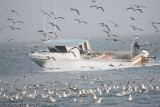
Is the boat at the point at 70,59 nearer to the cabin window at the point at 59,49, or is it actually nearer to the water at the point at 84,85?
the cabin window at the point at 59,49

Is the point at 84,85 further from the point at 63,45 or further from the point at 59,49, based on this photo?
the point at 59,49

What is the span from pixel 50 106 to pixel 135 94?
910 centimetres

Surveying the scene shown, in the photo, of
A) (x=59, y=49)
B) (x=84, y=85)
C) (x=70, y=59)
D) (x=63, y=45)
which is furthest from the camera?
(x=59, y=49)

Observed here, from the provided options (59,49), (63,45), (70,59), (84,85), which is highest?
(63,45)

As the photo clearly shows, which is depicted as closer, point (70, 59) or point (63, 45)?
point (63, 45)

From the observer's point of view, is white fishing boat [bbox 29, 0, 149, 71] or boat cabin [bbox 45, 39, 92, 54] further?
white fishing boat [bbox 29, 0, 149, 71]

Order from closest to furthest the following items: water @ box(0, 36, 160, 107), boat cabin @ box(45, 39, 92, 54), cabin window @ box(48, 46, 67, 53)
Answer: water @ box(0, 36, 160, 107) → boat cabin @ box(45, 39, 92, 54) → cabin window @ box(48, 46, 67, 53)

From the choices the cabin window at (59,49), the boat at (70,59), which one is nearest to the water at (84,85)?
the boat at (70,59)

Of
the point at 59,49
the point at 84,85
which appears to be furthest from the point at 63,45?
the point at 84,85

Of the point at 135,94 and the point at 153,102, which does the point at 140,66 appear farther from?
the point at 153,102

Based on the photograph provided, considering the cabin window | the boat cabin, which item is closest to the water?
the cabin window

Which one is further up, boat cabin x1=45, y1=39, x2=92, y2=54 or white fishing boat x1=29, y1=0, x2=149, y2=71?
boat cabin x1=45, y1=39, x2=92, y2=54

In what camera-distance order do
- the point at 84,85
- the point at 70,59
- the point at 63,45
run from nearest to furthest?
the point at 84,85, the point at 63,45, the point at 70,59

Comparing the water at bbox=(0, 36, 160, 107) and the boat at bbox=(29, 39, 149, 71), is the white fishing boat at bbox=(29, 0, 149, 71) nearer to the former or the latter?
the boat at bbox=(29, 39, 149, 71)
